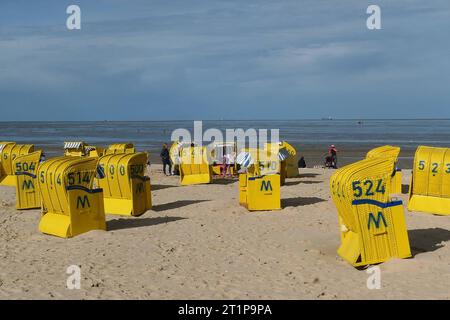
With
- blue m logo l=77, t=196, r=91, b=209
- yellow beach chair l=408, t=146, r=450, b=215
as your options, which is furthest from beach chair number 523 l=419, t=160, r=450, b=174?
blue m logo l=77, t=196, r=91, b=209

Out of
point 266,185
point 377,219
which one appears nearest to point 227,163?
point 266,185

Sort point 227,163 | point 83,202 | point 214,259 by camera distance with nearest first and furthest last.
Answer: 1. point 214,259
2. point 83,202
3. point 227,163

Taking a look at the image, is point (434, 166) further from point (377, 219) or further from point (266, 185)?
point (377, 219)

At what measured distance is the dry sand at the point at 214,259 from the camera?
810 cm

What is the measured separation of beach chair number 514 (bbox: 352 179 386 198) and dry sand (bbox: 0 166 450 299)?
1192mm

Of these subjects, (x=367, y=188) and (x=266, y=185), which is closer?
(x=367, y=188)

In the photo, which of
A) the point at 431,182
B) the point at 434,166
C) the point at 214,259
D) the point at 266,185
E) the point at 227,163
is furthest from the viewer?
the point at 227,163

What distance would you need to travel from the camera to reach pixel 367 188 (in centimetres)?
915

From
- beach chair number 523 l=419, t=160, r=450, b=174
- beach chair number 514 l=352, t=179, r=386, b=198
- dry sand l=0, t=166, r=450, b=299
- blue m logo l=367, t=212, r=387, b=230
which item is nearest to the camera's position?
dry sand l=0, t=166, r=450, b=299

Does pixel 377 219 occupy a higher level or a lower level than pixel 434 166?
lower

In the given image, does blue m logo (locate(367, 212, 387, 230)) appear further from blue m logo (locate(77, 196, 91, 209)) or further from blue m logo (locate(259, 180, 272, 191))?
blue m logo (locate(77, 196, 91, 209))

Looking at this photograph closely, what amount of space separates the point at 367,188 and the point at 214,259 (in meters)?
2.92

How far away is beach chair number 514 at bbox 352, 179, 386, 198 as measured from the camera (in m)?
9.07
